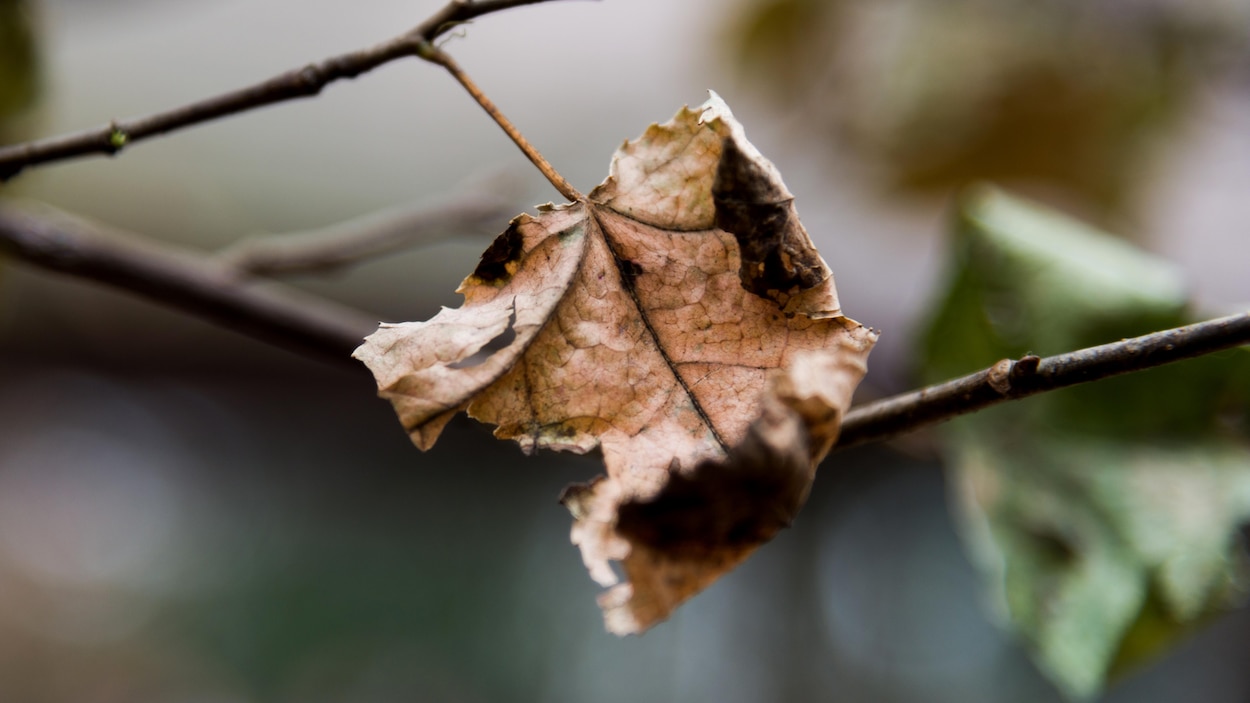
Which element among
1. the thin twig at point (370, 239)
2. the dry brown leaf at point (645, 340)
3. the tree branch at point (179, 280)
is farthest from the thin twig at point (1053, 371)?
the thin twig at point (370, 239)

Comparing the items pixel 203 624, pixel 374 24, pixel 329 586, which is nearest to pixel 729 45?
pixel 374 24

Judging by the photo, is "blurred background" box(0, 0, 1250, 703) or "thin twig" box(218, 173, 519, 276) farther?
"blurred background" box(0, 0, 1250, 703)

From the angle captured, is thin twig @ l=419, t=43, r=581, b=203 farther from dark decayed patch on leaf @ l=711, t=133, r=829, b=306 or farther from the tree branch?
the tree branch

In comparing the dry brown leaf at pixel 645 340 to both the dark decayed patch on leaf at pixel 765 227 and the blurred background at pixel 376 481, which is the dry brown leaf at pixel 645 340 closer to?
the dark decayed patch on leaf at pixel 765 227

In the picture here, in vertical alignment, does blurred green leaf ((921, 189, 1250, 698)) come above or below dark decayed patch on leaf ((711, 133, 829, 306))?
below

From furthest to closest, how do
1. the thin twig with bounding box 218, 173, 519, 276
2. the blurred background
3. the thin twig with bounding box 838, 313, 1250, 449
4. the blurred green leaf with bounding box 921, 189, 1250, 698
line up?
1. the blurred background
2. the thin twig with bounding box 218, 173, 519, 276
3. the blurred green leaf with bounding box 921, 189, 1250, 698
4. the thin twig with bounding box 838, 313, 1250, 449

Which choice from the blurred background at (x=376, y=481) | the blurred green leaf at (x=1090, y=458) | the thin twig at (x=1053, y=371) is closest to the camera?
the thin twig at (x=1053, y=371)

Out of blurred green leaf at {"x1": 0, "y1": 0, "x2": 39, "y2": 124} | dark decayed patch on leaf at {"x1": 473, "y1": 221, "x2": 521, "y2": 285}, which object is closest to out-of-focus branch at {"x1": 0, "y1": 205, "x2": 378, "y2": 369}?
blurred green leaf at {"x1": 0, "y1": 0, "x2": 39, "y2": 124}

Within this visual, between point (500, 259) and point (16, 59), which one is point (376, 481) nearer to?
point (16, 59)
